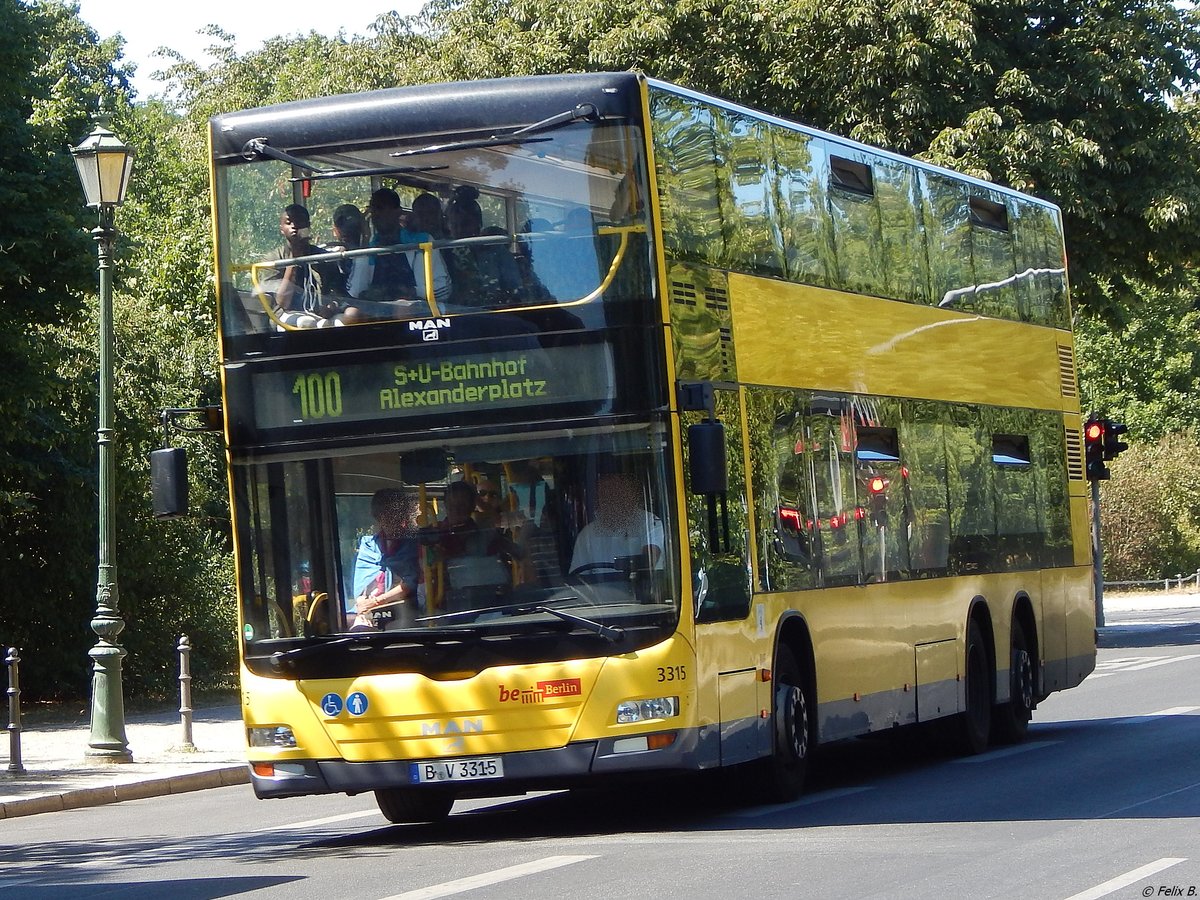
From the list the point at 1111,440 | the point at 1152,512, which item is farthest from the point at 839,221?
the point at 1152,512

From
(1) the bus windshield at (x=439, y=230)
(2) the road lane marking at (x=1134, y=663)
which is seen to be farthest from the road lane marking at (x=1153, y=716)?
(1) the bus windshield at (x=439, y=230)

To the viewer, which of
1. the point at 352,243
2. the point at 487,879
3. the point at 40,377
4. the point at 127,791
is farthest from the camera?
the point at 40,377

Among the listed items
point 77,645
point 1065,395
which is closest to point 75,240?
point 77,645

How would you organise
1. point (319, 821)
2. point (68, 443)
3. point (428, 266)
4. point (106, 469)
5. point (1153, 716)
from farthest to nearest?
point (68, 443) → point (1153, 716) → point (106, 469) → point (319, 821) → point (428, 266)

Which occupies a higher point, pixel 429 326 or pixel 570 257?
pixel 570 257

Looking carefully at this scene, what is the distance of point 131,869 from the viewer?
1165 cm

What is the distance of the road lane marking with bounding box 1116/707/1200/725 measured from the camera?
19.5 m

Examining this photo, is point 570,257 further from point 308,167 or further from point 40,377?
point 40,377

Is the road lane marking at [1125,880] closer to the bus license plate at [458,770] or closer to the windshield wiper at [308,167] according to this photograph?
the bus license plate at [458,770]

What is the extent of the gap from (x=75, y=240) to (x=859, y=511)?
1215 cm

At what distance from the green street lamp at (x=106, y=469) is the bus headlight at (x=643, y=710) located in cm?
890

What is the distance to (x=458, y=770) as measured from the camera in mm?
11562

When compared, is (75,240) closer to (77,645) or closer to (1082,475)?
(77,645)

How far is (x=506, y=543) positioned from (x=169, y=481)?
214 centimetres
